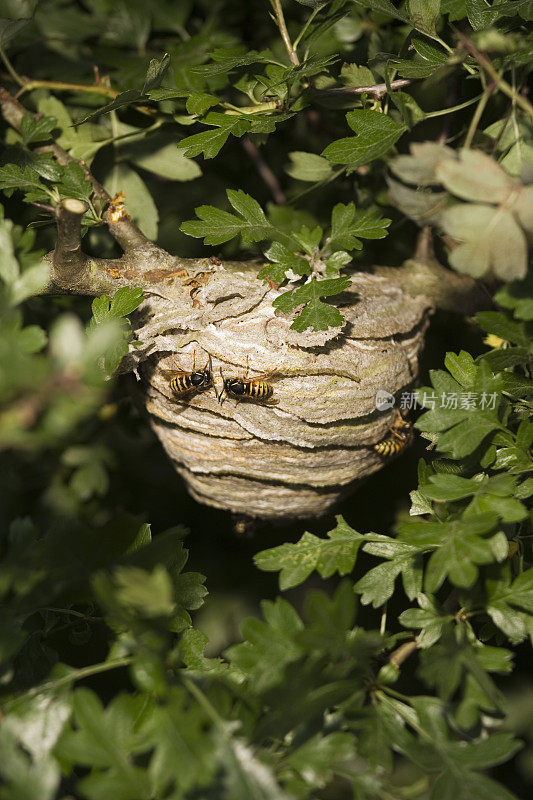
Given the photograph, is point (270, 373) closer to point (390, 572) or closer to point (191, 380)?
point (191, 380)

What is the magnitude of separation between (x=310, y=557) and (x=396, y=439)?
627 millimetres

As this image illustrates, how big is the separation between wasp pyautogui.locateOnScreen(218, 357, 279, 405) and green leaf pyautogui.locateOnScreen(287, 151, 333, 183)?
0.71 metres

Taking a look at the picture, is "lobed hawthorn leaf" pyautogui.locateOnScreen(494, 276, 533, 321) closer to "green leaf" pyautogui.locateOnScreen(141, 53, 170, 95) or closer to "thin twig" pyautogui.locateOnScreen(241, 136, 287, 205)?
"green leaf" pyautogui.locateOnScreen(141, 53, 170, 95)

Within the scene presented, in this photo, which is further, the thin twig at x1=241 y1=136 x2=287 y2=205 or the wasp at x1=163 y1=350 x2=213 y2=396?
the thin twig at x1=241 y1=136 x2=287 y2=205

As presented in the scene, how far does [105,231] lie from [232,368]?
761 millimetres

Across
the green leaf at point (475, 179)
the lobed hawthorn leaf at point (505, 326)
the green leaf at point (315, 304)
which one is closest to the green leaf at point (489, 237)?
the green leaf at point (475, 179)

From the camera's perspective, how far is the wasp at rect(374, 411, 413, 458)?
2133 millimetres

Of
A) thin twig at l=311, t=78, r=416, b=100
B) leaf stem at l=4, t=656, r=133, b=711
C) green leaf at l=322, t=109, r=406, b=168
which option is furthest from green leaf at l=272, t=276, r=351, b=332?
leaf stem at l=4, t=656, r=133, b=711

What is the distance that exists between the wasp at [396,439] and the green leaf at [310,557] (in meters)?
0.44

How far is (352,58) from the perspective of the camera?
217 centimetres

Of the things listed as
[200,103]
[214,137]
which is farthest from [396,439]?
[200,103]

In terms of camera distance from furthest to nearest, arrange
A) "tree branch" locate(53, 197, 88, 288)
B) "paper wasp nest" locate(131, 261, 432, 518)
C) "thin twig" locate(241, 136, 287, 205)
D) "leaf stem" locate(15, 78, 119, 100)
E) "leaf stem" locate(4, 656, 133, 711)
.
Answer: "thin twig" locate(241, 136, 287, 205), "leaf stem" locate(15, 78, 119, 100), "paper wasp nest" locate(131, 261, 432, 518), "tree branch" locate(53, 197, 88, 288), "leaf stem" locate(4, 656, 133, 711)

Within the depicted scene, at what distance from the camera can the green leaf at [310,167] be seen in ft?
7.17

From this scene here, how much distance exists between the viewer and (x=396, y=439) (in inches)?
86.0
